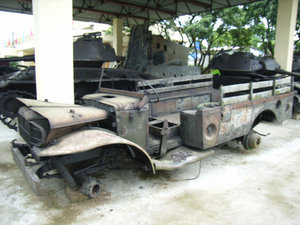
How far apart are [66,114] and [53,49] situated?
180 cm

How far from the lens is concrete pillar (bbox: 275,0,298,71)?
936 centimetres

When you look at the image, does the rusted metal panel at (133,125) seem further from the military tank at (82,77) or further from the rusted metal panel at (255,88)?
the military tank at (82,77)

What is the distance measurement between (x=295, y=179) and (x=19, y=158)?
4061 mm

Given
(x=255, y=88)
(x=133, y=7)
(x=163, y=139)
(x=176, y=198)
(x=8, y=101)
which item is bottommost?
(x=176, y=198)

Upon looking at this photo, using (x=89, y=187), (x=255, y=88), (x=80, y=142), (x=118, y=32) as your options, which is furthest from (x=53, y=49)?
(x=118, y=32)

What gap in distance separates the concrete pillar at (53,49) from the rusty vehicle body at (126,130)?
0.60 m

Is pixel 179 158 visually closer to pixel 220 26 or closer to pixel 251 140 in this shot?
pixel 251 140

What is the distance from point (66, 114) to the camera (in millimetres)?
3234

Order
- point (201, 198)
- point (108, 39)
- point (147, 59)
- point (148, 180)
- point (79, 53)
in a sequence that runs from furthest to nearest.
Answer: point (108, 39), point (147, 59), point (79, 53), point (148, 180), point (201, 198)

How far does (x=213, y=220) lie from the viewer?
3.26 m

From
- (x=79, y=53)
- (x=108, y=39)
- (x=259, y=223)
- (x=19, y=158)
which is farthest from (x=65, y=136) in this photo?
(x=108, y=39)

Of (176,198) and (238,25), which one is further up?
(238,25)

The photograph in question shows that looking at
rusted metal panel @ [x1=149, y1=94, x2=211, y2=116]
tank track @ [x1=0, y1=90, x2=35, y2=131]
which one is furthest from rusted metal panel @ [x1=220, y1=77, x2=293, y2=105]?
tank track @ [x1=0, y1=90, x2=35, y2=131]

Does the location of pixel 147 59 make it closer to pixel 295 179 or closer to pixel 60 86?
pixel 60 86
